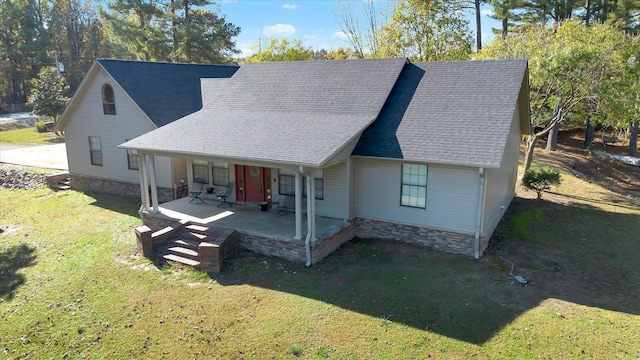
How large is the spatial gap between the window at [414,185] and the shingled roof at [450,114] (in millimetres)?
710

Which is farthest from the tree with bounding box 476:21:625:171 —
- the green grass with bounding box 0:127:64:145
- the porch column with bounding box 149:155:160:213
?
the green grass with bounding box 0:127:64:145

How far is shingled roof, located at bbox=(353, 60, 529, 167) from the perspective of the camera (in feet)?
39.6

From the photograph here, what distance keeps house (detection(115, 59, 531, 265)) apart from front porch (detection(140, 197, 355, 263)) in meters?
0.06

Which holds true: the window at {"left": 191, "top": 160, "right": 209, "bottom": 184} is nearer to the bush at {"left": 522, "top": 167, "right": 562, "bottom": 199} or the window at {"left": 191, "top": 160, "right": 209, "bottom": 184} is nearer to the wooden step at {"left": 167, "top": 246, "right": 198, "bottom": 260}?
the wooden step at {"left": 167, "top": 246, "right": 198, "bottom": 260}

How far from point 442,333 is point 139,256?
30.3ft

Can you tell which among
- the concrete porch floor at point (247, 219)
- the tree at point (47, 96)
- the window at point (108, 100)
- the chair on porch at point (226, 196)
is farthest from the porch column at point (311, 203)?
the tree at point (47, 96)

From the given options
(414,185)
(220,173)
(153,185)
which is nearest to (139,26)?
(220,173)

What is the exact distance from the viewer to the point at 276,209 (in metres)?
14.9

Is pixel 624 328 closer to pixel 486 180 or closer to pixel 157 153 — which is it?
pixel 486 180

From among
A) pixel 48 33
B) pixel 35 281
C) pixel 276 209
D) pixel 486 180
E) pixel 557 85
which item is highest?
pixel 48 33

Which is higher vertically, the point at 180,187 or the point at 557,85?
the point at 557,85

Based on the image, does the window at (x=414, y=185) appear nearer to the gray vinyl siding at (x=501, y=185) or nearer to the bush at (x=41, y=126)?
the gray vinyl siding at (x=501, y=185)

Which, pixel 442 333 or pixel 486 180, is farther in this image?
pixel 486 180

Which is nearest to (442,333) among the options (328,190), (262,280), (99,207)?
(262,280)
